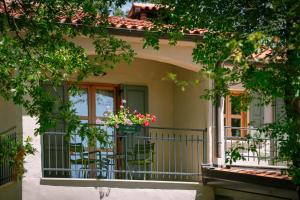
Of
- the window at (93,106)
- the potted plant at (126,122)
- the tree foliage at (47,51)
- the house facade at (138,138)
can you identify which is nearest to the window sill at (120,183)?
the house facade at (138,138)

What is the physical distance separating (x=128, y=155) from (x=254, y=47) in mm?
7311

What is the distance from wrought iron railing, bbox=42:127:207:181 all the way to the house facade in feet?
0.07

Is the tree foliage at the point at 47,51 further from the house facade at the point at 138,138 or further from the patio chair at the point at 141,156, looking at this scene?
the patio chair at the point at 141,156

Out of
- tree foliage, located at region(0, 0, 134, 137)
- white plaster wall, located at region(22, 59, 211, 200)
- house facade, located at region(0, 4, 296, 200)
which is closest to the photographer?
tree foliage, located at region(0, 0, 134, 137)

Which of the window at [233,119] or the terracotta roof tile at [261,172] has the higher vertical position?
the window at [233,119]

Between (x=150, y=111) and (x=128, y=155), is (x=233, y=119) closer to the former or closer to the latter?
(x=150, y=111)

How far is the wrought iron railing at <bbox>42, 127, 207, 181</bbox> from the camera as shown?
12.1m

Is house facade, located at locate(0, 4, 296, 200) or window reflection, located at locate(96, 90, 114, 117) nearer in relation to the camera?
house facade, located at locate(0, 4, 296, 200)

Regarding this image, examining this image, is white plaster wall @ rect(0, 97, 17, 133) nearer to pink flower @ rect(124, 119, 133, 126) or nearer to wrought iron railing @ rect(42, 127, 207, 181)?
wrought iron railing @ rect(42, 127, 207, 181)

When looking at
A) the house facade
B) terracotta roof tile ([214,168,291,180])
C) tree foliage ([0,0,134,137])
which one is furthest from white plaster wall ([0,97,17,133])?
terracotta roof tile ([214,168,291,180])

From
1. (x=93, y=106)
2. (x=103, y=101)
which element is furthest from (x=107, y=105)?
(x=93, y=106)

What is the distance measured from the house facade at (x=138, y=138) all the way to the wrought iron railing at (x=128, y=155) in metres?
0.02

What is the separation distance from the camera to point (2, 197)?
465 inches

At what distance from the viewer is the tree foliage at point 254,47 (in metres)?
6.64
